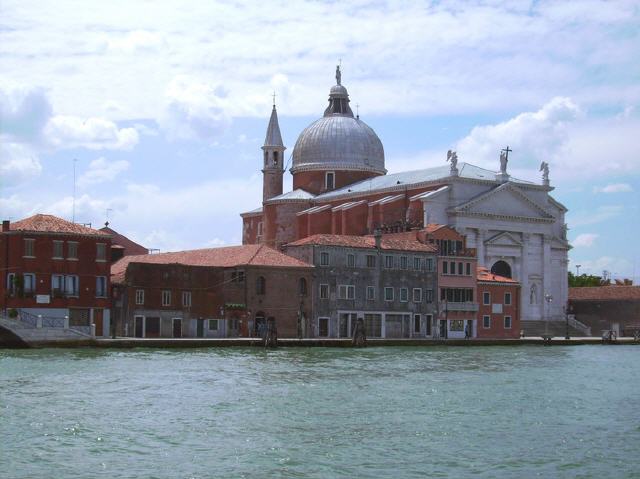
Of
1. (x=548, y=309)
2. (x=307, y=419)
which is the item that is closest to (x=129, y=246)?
(x=548, y=309)

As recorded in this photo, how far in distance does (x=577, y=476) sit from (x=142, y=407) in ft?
33.8

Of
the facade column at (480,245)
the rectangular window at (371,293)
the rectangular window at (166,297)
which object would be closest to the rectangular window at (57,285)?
the rectangular window at (166,297)

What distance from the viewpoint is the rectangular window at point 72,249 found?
48500mm

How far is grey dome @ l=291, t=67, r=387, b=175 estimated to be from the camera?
8081cm

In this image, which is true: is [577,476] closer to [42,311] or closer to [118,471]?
[118,471]

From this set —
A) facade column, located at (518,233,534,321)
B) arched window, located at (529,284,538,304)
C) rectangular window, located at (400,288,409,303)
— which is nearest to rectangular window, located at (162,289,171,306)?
rectangular window, located at (400,288,409,303)

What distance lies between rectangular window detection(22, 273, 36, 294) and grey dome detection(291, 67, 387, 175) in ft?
117

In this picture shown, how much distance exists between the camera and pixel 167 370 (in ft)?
114

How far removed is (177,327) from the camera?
2032 inches

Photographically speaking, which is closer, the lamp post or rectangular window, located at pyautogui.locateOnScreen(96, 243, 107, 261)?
rectangular window, located at pyautogui.locateOnScreen(96, 243, 107, 261)

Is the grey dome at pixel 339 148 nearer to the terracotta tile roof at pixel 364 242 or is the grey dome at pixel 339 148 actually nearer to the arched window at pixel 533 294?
the arched window at pixel 533 294

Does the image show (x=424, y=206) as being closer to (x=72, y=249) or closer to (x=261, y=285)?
(x=261, y=285)

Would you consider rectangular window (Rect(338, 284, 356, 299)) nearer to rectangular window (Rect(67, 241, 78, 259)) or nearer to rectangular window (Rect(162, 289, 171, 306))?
rectangular window (Rect(162, 289, 171, 306))

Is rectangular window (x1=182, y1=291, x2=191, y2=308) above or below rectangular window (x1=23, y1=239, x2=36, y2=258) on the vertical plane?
below
